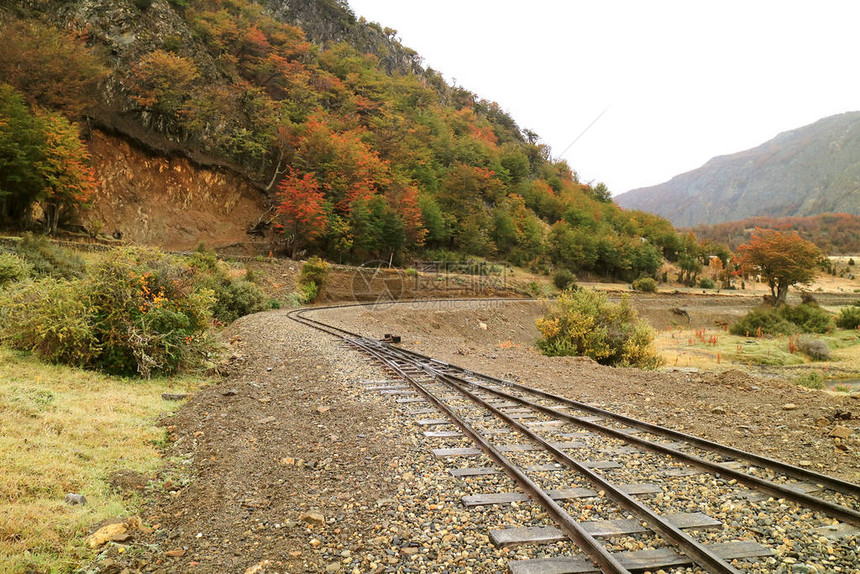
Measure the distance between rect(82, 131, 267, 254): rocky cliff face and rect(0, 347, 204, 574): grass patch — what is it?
24135mm

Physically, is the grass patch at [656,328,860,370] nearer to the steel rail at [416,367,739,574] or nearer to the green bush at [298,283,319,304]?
the steel rail at [416,367,739,574]

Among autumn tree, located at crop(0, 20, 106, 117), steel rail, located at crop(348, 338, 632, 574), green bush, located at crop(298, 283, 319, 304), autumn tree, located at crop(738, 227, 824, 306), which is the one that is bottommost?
steel rail, located at crop(348, 338, 632, 574)

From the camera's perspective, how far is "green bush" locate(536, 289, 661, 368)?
15.1 meters

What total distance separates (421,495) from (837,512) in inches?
154

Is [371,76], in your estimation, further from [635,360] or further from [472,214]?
[635,360]

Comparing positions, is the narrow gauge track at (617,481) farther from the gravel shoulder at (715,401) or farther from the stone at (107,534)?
the stone at (107,534)

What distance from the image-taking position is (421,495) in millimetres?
4715

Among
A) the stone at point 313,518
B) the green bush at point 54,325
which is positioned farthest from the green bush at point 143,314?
the stone at point 313,518

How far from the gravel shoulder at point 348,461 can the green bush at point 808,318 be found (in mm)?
21733

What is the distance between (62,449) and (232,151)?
37762 millimetres

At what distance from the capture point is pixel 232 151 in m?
38.0

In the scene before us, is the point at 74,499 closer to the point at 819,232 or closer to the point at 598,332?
the point at 598,332

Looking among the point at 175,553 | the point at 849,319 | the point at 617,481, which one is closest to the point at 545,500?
the point at 617,481

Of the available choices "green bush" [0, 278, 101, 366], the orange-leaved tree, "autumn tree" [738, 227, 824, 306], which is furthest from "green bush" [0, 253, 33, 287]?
"autumn tree" [738, 227, 824, 306]
